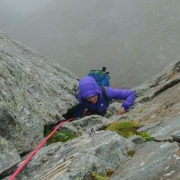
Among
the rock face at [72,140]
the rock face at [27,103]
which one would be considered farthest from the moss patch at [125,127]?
the rock face at [27,103]

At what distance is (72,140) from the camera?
771 centimetres

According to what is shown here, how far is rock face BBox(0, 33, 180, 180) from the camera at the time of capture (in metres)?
5.27

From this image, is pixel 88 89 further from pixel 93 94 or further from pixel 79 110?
pixel 79 110

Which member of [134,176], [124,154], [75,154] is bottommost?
[134,176]

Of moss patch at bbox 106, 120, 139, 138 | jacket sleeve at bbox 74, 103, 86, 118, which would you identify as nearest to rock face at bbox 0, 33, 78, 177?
jacket sleeve at bbox 74, 103, 86, 118

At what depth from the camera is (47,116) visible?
33.2 ft

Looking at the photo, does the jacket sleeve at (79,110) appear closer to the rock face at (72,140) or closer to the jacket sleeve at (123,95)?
the rock face at (72,140)

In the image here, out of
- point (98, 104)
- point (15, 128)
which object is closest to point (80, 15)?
point (98, 104)

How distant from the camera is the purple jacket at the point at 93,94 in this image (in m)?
12.1

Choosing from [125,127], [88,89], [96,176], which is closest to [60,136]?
[125,127]

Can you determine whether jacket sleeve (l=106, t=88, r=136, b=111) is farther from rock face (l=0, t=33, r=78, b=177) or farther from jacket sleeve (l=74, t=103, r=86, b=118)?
rock face (l=0, t=33, r=78, b=177)

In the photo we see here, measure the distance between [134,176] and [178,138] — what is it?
4.56 feet

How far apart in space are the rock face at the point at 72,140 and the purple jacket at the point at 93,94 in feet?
2.20

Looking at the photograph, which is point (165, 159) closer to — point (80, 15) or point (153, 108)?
point (153, 108)
